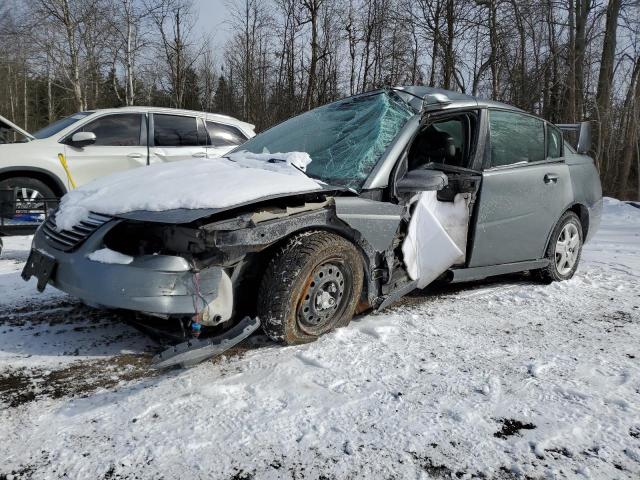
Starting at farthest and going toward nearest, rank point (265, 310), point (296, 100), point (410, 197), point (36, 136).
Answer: point (296, 100) → point (36, 136) → point (410, 197) → point (265, 310)

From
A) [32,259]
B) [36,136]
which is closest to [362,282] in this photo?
[32,259]

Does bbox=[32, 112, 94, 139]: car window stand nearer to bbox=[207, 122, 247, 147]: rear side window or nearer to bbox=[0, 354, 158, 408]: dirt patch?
bbox=[207, 122, 247, 147]: rear side window

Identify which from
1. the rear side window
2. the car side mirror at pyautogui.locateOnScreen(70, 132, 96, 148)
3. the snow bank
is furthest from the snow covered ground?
the rear side window

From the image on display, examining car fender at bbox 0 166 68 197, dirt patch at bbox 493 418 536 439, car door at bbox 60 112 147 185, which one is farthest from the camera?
car door at bbox 60 112 147 185

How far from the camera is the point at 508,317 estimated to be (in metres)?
3.56

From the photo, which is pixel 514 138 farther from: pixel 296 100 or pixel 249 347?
pixel 296 100

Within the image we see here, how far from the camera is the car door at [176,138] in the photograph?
7.02 m

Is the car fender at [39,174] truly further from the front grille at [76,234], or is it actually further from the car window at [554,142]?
the car window at [554,142]

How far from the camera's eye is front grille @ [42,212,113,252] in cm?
261

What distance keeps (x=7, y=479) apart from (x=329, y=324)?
175 cm

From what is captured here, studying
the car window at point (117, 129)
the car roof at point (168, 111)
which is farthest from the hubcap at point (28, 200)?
the car roof at point (168, 111)

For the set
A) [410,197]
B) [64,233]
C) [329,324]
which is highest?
[410,197]

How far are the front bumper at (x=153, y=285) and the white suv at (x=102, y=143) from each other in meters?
4.35

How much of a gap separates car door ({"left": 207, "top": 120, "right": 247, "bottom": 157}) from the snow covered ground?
14.0ft
